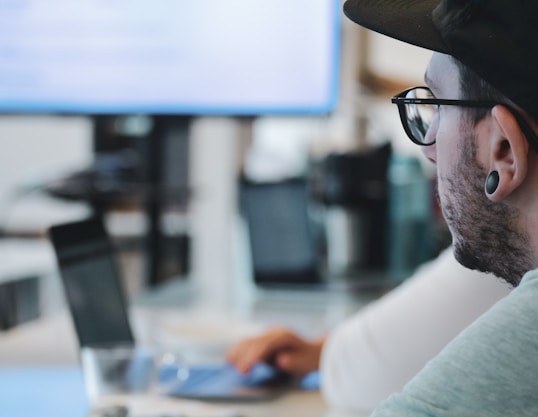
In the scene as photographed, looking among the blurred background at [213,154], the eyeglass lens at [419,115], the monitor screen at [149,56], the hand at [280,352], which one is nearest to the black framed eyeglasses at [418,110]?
the eyeglass lens at [419,115]

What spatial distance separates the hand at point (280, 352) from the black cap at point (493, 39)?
657 mm

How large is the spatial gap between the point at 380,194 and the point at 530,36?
5.95 feet

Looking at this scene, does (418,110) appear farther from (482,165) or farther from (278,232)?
(278,232)

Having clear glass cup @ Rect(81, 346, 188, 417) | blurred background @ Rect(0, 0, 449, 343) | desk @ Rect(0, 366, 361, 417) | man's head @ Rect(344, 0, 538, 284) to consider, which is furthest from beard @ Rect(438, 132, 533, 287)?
blurred background @ Rect(0, 0, 449, 343)

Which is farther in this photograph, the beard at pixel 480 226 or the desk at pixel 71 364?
the desk at pixel 71 364

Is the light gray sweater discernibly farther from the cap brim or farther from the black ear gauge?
the cap brim

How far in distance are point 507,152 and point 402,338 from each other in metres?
0.60

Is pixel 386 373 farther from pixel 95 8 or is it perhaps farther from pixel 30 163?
pixel 30 163

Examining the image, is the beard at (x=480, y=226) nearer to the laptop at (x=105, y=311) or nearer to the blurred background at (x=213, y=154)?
the laptop at (x=105, y=311)

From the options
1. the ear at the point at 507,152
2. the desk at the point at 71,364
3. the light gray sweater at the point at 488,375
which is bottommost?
the desk at the point at 71,364

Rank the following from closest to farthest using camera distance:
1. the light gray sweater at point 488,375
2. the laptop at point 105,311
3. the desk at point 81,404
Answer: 1. the light gray sweater at point 488,375
2. the desk at point 81,404
3. the laptop at point 105,311

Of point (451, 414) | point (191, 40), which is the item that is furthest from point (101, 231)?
point (451, 414)

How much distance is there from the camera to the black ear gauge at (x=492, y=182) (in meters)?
0.69

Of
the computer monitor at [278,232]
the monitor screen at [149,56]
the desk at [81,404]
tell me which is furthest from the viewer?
the computer monitor at [278,232]
